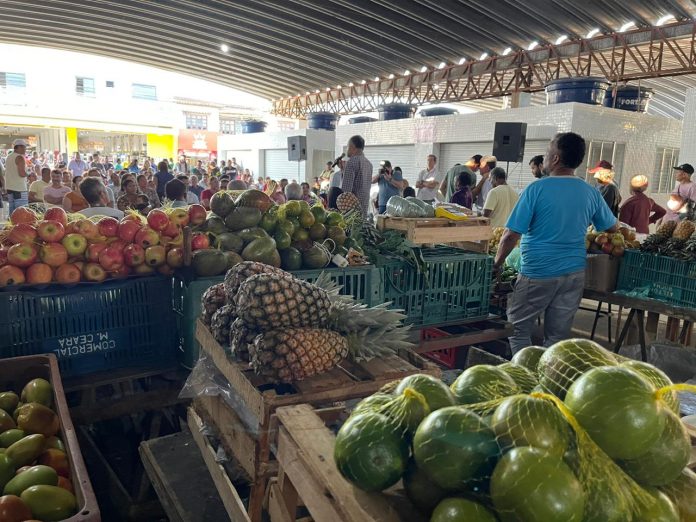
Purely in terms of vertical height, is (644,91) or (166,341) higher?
(644,91)

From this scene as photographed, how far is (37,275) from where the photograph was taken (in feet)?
9.43

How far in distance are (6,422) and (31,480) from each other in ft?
1.66

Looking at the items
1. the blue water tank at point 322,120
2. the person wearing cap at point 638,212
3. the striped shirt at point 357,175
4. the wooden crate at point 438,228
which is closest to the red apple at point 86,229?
the wooden crate at point 438,228

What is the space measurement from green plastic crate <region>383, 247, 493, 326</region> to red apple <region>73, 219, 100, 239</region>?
190cm

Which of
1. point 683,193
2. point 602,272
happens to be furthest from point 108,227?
point 683,193

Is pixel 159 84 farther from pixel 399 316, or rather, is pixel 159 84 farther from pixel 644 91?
pixel 399 316

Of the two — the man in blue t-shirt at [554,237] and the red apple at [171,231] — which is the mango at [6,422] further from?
the man in blue t-shirt at [554,237]

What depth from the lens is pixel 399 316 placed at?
8.09 feet

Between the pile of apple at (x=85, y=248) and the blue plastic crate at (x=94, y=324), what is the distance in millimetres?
75

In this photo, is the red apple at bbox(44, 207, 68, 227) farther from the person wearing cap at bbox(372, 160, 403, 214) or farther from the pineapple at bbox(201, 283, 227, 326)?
the person wearing cap at bbox(372, 160, 403, 214)

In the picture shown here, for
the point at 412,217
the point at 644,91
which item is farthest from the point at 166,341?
the point at 644,91

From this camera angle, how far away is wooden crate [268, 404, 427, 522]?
122cm

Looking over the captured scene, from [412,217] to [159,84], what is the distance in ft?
100

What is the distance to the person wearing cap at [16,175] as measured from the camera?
9953mm
